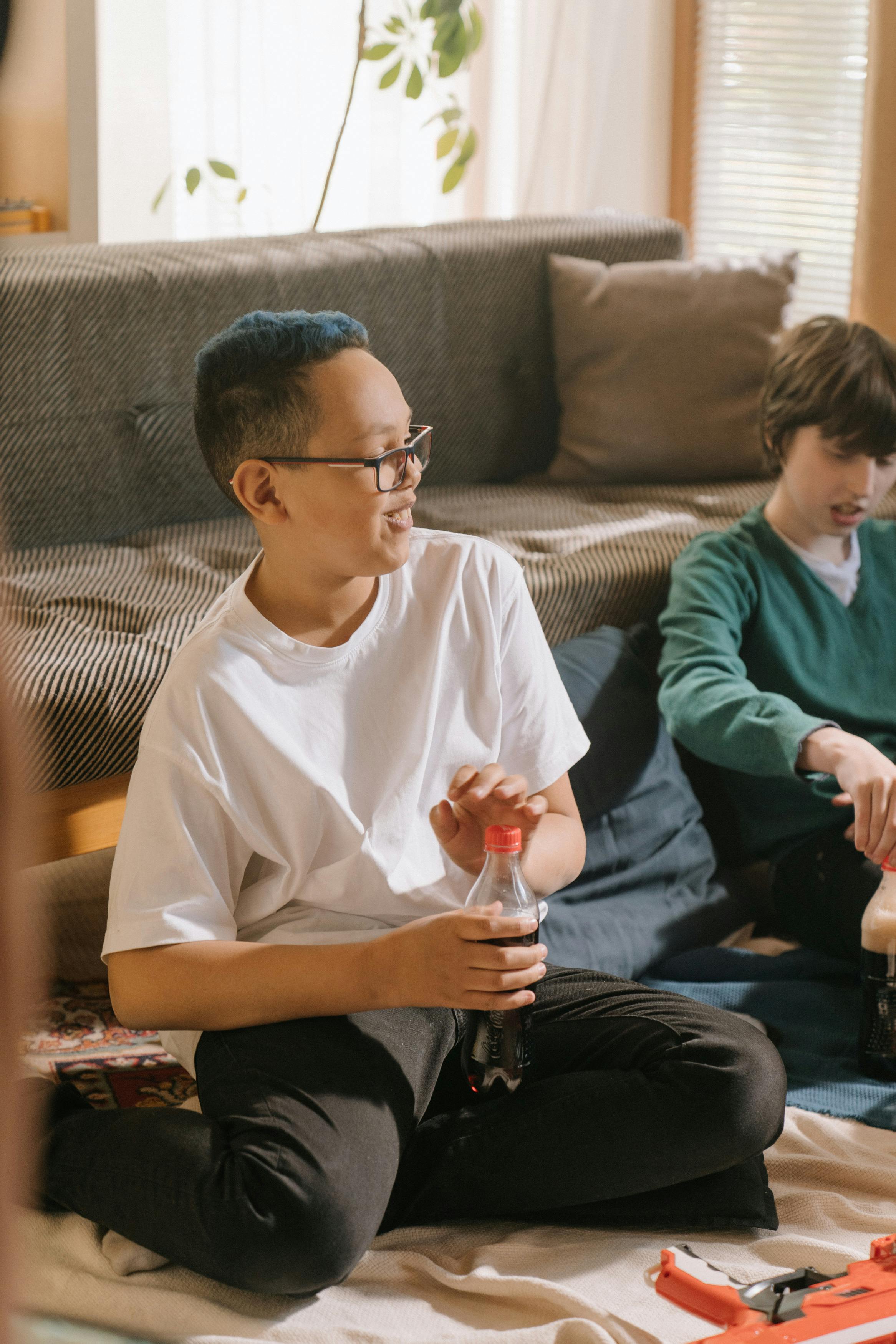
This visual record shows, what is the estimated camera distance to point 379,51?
3.08 meters

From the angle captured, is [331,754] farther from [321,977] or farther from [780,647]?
[780,647]

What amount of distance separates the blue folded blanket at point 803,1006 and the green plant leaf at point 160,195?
207 centimetres

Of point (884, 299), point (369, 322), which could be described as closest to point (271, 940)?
point (369, 322)

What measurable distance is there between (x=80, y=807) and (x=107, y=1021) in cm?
28

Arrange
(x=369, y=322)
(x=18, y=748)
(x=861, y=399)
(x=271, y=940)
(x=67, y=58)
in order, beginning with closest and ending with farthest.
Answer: (x=18, y=748), (x=271, y=940), (x=861, y=399), (x=369, y=322), (x=67, y=58)

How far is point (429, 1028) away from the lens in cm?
129

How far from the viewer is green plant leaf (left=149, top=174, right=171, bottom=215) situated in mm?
2969

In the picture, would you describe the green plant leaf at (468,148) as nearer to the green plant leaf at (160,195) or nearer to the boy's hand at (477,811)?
the green plant leaf at (160,195)

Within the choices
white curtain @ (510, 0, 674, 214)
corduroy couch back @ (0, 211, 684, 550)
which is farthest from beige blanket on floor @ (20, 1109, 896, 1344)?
white curtain @ (510, 0, 674, 214)

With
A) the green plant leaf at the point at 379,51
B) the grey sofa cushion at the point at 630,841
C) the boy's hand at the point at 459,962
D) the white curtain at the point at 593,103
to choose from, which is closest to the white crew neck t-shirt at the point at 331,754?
the boy's hand at the point at 459,962

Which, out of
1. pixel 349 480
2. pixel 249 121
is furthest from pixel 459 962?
pixel 249 121

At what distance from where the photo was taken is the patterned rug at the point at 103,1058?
1.53 meters

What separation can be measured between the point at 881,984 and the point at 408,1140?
567 millimetres

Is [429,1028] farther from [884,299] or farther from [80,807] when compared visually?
[884,299]
